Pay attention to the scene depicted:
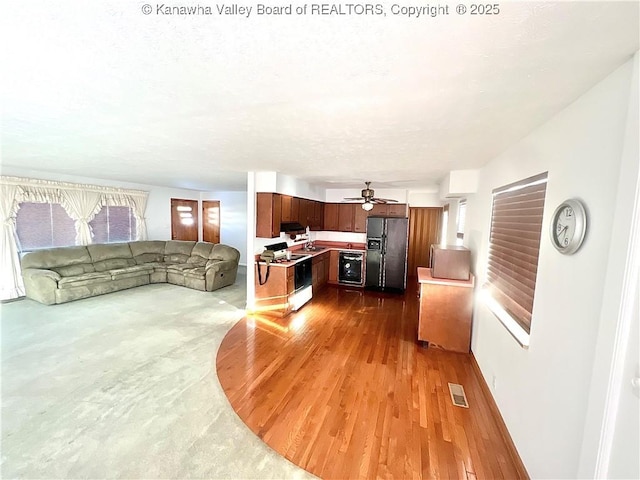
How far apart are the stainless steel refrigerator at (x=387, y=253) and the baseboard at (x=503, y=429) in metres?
3.13

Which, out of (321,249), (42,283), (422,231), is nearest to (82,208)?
(42,283)

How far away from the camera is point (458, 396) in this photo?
2.55 metres

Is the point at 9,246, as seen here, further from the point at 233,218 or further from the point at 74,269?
the point at 233,218

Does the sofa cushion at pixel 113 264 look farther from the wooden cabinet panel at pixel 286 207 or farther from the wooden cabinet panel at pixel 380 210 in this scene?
the wooden cabinet panel at pixel 380 210

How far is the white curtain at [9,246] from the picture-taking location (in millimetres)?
4578

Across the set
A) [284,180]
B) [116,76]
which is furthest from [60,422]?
[284,180]

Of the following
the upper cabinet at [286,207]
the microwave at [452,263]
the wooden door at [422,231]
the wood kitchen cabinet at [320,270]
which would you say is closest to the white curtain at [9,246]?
the upper cabinet at [286,207]

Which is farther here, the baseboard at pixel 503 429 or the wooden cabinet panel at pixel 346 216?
the wooden cabinet panel at pixel 346 216

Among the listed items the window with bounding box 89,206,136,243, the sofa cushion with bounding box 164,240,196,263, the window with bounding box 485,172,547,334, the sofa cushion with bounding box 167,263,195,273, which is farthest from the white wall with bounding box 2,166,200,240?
the window with bounding box 485,172,547,334

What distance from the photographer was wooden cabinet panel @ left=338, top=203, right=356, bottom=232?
6.67 metres

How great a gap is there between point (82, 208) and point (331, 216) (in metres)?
5.45

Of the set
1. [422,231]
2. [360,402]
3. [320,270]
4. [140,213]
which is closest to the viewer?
[360,402]

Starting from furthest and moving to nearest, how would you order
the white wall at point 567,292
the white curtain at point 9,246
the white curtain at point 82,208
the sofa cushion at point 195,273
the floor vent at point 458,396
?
1. the sofa cushion at point 195,273
2. the white curtain at point 82,208
3. the white curtain at point 9,246
4. the floor vent at point 458,396
5. the white wall at point 567,292

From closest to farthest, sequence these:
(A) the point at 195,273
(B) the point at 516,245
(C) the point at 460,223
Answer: (B) the point at 516,245
(C) the point at 460,223
(A) the point at 195,273
